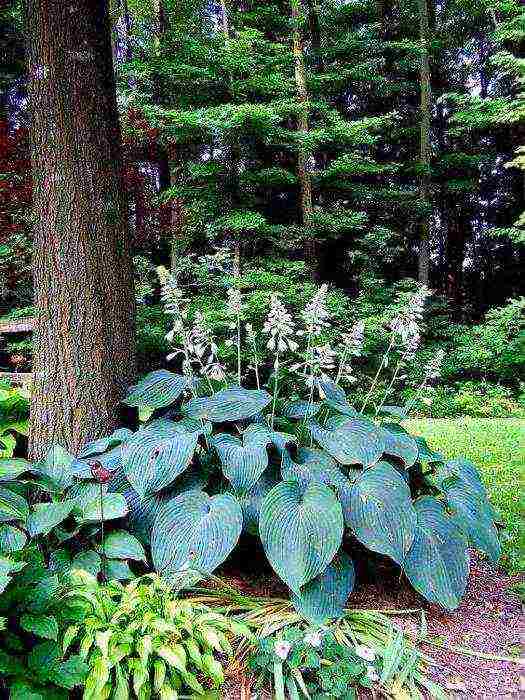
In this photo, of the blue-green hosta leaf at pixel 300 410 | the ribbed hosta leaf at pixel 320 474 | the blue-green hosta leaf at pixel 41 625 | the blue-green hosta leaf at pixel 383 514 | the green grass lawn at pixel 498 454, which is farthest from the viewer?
the green grass lawn at pixel 498 454

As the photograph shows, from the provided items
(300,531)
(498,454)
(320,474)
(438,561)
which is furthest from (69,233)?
(498,454)

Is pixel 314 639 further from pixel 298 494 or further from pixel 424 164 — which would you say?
pixel 424 164

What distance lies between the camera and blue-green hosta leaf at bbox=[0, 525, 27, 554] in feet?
4.82

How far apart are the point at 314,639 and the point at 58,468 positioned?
1032 millimetres

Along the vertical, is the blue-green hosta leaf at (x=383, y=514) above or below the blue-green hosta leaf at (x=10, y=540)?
below

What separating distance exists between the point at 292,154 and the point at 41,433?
7.04m

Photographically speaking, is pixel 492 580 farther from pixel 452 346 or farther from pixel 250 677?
pixel 452 346

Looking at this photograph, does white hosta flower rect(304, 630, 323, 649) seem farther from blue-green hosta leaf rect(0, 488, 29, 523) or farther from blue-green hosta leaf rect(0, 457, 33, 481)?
blue-green hosta leaf rect(0, 457, 33, 481)

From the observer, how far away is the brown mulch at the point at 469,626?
1.46 m

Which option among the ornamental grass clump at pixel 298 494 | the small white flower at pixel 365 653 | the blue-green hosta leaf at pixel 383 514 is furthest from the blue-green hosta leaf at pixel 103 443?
the small white flower at pixel 365 653

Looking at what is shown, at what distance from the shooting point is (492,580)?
6.79 feet

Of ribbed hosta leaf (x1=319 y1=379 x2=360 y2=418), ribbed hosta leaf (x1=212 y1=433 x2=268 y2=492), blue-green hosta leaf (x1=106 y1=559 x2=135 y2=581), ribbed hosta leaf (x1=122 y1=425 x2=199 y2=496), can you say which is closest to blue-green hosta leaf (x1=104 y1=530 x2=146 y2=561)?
blue-green hosta leaf (x1=106 y1=559 x2=135 y2=581)

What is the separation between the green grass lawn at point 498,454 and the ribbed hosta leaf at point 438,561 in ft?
1.50

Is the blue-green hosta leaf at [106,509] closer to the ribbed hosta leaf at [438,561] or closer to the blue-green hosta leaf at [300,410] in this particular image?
the blue-green hosta leaf at [300,410]
